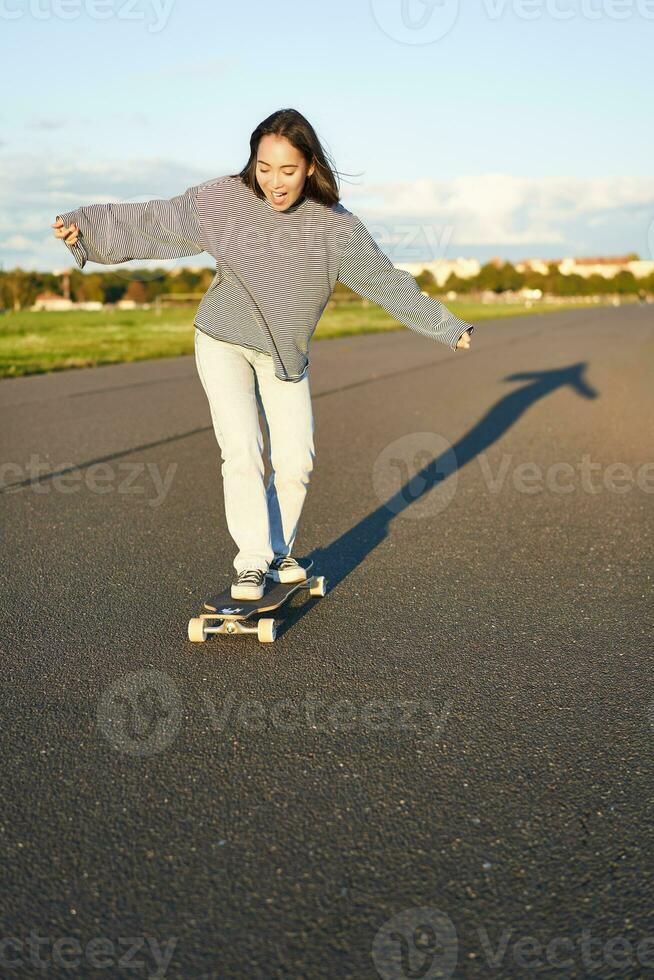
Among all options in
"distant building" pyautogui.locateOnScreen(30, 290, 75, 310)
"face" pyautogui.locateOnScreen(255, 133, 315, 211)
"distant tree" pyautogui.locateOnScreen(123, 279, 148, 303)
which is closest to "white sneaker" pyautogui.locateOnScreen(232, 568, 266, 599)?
"face" pyautogui.locateOnScreen(255, 133, 315, 211)

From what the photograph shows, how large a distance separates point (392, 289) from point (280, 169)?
69cm

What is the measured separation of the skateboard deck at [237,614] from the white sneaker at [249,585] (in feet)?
0.08

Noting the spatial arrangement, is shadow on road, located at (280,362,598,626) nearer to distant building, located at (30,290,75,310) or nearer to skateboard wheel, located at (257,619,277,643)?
skateboard wheel, located at (257,619,277,643)

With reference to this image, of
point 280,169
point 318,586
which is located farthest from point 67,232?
point 318,586

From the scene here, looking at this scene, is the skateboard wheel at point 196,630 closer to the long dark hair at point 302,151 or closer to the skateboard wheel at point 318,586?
the skateboard wheel at point 318,586

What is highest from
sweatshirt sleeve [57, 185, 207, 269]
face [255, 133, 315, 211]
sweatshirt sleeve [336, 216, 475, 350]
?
face [255, 133, 315, 211]

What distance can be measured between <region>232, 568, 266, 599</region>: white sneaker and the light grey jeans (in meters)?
0.03

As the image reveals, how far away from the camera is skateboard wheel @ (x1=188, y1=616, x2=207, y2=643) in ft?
13.0

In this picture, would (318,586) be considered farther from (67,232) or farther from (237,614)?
(67,232)

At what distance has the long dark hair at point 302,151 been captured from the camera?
3.80 meters

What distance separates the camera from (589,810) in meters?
2.66

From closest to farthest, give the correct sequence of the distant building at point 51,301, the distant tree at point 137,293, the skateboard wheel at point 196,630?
the skateboard wheel at point 196,630
the distant building at point 51,301
the distant tree at point 137,293

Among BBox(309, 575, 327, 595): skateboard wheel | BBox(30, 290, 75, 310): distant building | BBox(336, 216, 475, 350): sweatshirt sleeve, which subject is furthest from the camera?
BBox(30, 290, 75, 310): distant building

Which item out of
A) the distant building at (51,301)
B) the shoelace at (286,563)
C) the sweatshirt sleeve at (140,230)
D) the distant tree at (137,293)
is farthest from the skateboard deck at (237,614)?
the distant tree at (137,293)
